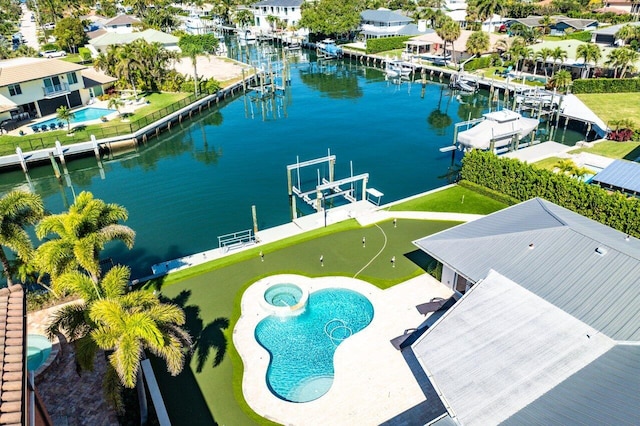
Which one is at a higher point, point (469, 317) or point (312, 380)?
point (469, 317)

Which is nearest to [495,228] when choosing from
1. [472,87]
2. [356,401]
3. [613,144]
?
[356,401]

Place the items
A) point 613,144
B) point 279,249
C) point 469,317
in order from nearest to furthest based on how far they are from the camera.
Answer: point 469,317
point 279,249
point 613,144

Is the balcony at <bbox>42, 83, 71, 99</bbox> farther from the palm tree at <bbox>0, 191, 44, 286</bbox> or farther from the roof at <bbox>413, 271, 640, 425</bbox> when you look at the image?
the roof at <bbox>413, 271, 640, 425</bbox>

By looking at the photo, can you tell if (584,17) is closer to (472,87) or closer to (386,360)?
(472,87)

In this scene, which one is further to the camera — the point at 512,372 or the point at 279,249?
the point at 279,249

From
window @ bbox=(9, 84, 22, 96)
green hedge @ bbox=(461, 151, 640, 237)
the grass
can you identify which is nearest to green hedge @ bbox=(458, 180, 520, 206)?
green hedge @ bbox=(461, 151, 640, 237)

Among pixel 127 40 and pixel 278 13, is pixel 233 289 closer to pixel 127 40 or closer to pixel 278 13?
pixel 127 40

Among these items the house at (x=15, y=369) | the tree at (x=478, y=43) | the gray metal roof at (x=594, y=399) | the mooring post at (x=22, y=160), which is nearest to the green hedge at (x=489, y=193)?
the gray metal roof at (x=594, y=399)

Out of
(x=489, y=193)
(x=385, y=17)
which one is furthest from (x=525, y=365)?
(x=385, y=17)

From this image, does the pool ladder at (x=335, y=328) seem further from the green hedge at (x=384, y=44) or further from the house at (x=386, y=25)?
the house at (x=386, y=25)
